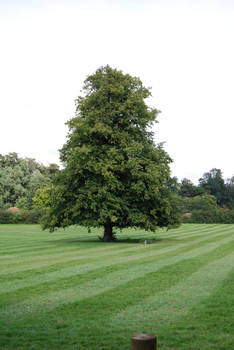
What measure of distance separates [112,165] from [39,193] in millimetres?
51841

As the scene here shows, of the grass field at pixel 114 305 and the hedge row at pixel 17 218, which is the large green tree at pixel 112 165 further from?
the hedge row at pixel 17 218

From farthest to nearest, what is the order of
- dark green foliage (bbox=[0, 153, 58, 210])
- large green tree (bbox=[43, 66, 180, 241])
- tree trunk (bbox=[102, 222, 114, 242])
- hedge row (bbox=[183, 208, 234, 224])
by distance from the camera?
dark green foliage (bbox=[0, 153, 58, 210]) < hedge row (bbox=[183, 208, 234, 224]) < tree trunk (bbox=[102, 222, 114, 242]) < large green tree (bbox=[43, 66, 180, 241])

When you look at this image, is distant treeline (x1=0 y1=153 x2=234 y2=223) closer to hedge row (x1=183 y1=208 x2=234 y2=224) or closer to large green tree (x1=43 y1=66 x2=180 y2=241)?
hedge row (x1=183 y1=208 x2=234 y2=224)

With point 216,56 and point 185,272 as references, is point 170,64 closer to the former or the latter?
point 216,56

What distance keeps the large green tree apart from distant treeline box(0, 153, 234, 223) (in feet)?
5.68

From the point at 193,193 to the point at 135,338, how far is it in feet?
382

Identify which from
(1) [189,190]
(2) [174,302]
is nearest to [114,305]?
(2) [174,302]

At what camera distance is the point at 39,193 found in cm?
7469

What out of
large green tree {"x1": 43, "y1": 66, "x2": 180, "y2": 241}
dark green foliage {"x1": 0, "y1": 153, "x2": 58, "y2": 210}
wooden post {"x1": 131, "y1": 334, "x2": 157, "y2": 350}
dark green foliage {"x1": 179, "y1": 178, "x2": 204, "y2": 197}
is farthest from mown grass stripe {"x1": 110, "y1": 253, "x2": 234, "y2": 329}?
dark green foliage {"x1": 179, "y1": 178, "x2": 204, "y2": 197}

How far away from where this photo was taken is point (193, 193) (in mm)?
117188

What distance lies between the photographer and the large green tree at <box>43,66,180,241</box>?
25031 millimetres

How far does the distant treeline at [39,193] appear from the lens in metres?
Answer: 67.2

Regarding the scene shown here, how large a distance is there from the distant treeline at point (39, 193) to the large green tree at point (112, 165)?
173 centimetres

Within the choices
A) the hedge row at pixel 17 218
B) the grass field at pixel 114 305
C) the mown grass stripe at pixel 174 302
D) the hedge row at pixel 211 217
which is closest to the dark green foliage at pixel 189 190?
the hedge row at pixel 211 217
